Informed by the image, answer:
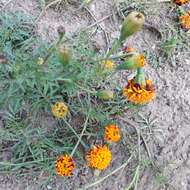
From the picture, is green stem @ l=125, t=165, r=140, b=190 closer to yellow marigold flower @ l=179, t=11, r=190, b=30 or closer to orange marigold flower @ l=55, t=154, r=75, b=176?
orange marigold flower @ l=55, t=154, r=75, b=176

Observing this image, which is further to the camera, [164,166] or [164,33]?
[164,33]

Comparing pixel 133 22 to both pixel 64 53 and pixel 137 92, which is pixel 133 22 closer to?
pixel 64 53

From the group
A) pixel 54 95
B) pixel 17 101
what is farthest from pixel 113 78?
pixel 17 101

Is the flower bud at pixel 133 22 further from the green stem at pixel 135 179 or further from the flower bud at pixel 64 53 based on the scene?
the green stem at pixel 135 179

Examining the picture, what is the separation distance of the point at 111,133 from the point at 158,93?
37 centimetres

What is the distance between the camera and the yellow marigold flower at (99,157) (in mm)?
1788

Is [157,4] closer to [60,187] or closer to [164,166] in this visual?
[164,166]

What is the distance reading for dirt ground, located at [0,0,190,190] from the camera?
1.89m

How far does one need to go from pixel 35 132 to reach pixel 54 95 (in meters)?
0.15

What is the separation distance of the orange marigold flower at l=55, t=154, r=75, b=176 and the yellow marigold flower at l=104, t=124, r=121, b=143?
169 millimetres

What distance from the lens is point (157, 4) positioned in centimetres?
231

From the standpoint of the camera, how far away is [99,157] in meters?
1.79

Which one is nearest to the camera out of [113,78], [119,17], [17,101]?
[17,101]

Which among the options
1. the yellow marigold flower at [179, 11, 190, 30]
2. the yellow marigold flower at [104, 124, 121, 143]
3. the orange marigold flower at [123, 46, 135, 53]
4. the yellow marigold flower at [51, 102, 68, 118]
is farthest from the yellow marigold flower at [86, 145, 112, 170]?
the yellow marigold flower at [179, 11, 190, 30]
